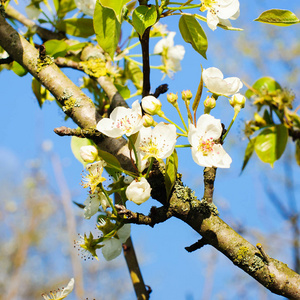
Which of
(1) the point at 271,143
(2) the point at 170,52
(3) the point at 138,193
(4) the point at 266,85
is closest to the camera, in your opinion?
(3) the point at 138,193

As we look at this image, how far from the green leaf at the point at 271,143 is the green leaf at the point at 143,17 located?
47 cm

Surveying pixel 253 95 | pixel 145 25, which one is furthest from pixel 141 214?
pixel 253 95

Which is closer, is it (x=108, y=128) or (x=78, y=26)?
(x=108, y=128)

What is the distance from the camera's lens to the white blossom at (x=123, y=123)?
0.71 m

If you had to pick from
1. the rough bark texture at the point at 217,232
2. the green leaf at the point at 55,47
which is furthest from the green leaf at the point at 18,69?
the rough bark texture at the point at 217,232

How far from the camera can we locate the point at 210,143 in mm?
709

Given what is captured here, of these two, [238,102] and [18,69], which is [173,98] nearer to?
[238,102]

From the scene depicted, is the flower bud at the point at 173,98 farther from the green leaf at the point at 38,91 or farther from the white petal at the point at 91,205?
the green leaf at the point at 38,91

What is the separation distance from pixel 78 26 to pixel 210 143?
0.69m

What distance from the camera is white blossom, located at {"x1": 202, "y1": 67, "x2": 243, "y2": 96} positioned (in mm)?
733

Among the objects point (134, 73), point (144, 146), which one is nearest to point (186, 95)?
point (144, 146)

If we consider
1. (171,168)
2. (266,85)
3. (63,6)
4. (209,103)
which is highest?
(63,6)

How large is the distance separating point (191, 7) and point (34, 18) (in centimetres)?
68

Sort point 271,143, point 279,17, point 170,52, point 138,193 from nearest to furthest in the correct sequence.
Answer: point 138,193 < point 279,17 < point 271,143 < point 170,52
